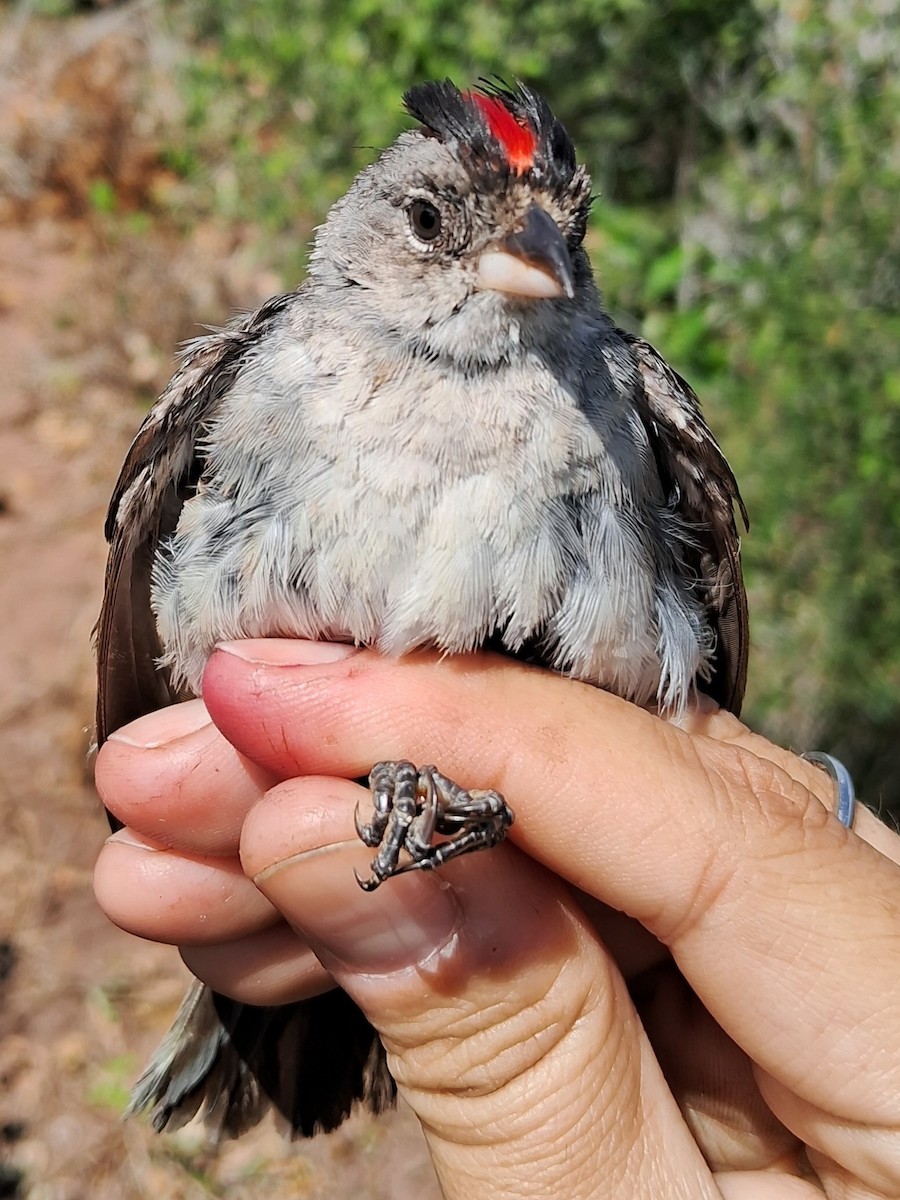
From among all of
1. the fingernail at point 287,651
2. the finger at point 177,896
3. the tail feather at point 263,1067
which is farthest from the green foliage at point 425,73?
the tail feather at point 263,1067

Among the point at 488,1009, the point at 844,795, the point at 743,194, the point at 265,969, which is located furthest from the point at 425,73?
the point at 488,1009

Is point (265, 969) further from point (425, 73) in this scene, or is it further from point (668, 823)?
point (425, 73)

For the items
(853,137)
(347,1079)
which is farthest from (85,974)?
(853,137)

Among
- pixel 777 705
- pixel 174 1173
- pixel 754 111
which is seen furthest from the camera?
pixel 754 111

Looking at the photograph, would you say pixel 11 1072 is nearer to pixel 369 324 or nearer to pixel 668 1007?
pixel 668 1007

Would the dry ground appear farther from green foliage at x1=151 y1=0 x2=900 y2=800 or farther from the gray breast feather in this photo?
the gray breast feather

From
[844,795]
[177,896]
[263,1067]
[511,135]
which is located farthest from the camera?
[263,1067]
